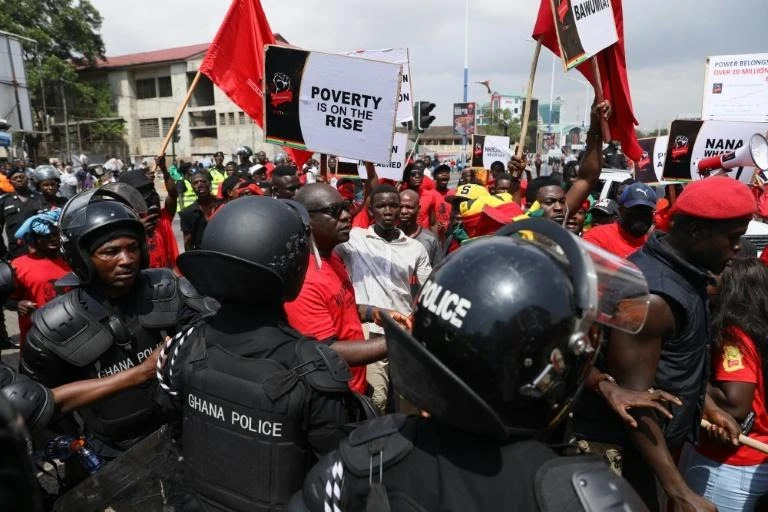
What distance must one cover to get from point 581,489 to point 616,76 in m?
4.43

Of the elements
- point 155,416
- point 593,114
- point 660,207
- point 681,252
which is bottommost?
point 155,416

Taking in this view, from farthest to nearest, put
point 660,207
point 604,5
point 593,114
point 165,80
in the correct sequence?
point 165,80 → point 660,207 → point 604,5 → point 593,114

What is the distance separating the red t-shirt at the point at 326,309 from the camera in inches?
111

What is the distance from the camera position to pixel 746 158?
5.91 metres

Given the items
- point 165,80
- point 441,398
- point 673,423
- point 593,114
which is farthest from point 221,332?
point 165,80

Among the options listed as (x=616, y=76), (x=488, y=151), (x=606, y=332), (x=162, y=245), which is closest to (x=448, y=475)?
(x=606, y=332)

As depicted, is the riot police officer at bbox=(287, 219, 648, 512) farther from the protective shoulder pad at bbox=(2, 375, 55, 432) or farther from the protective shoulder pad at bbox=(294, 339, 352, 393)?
the protective shoulder pad at bbox=(2, 375, 55, 432)

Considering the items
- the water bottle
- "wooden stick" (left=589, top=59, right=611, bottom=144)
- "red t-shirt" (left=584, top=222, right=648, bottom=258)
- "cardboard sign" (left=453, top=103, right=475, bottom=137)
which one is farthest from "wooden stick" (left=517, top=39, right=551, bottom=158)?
"cardboard sign" (left=453, top=103, right=475, bottom=137)

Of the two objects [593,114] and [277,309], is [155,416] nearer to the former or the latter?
[277,309]

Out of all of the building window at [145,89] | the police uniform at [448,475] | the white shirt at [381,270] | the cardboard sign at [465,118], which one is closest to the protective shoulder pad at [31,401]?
the police uniform at [448,475]

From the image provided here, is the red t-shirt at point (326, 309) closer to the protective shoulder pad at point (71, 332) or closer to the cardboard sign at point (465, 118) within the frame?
the protective shoulder pad at point (71, 332)

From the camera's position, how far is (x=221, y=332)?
5.98 feet

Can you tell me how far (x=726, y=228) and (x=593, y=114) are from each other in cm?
218

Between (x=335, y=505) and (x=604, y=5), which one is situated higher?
(x=604, y=5)
